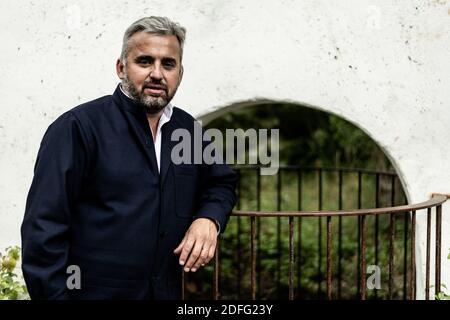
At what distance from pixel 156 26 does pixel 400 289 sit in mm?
4378

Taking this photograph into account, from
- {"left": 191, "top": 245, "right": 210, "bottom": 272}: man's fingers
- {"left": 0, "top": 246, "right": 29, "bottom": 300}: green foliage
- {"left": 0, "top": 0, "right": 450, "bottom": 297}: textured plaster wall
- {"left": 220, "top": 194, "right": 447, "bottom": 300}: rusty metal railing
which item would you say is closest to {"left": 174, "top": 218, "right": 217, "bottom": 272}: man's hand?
{"left": 191, "top": 245, "right": 210, "bottom": 272}: man's fingers

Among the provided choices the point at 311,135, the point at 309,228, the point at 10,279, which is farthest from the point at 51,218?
the point at 311,135

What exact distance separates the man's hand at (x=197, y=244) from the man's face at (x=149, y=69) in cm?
54

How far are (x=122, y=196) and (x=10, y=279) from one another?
4.50 feet

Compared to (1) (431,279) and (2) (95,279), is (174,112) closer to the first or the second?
(2) (95,279)

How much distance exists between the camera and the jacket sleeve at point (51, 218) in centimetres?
251

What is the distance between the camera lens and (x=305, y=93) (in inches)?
149

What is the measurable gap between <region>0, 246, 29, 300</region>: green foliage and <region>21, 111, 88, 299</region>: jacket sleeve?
1.15 m

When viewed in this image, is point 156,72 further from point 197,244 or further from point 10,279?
point 10,279

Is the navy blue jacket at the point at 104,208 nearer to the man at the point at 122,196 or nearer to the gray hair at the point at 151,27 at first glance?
the man at the point at 122,196

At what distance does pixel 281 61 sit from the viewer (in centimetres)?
378

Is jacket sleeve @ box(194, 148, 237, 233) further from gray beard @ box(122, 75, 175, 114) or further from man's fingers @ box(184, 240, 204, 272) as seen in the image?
gray beard @ box(122, 75, 175, 114)

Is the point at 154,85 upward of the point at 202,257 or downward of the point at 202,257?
upward
